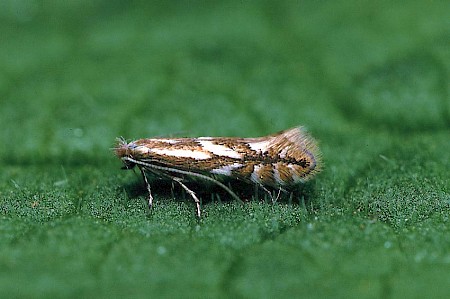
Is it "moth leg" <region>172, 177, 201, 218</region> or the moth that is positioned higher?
the moth

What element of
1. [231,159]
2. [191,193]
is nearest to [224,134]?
[231,159]

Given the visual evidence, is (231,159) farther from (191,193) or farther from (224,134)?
(224,134)

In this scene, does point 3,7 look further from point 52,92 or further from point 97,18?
point 52,92

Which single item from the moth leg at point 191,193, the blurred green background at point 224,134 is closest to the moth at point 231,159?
the moth leg at point 191,193

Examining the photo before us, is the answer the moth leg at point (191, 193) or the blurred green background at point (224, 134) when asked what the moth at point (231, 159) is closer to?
the moth leg at point (191, 193)

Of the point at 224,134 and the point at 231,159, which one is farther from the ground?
the point at 231,159

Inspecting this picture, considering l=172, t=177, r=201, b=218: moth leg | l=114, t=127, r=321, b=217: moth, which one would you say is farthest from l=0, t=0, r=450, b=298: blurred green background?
l=114, t=127, r=321, b=217: moth

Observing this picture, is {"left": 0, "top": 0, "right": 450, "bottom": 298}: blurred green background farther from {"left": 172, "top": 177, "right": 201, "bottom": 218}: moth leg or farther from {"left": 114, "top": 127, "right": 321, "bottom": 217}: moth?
{"left": 114, "top": 127, "right": 321, "bottom": 217}: moth

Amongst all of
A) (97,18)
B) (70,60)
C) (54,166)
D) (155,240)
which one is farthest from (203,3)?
(155,240)
